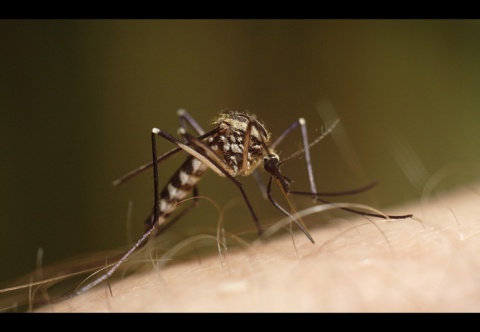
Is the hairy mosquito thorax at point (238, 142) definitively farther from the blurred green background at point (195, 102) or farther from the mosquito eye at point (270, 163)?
the blurred green background at point (195, 102)

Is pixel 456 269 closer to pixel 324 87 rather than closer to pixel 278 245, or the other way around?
pixel 278 245

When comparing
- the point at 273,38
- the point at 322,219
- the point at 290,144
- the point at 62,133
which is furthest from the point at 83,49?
the point at 322,219

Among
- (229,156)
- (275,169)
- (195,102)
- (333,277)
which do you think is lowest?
(333,277)

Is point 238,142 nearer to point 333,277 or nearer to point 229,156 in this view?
point 229,156

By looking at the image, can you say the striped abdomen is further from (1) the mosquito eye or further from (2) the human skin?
(2) the human skin

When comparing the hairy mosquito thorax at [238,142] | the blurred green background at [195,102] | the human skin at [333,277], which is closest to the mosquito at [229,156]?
the hairy mosquito thorax at [238,142]

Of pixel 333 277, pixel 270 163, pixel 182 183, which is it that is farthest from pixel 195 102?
pixel 333 277
